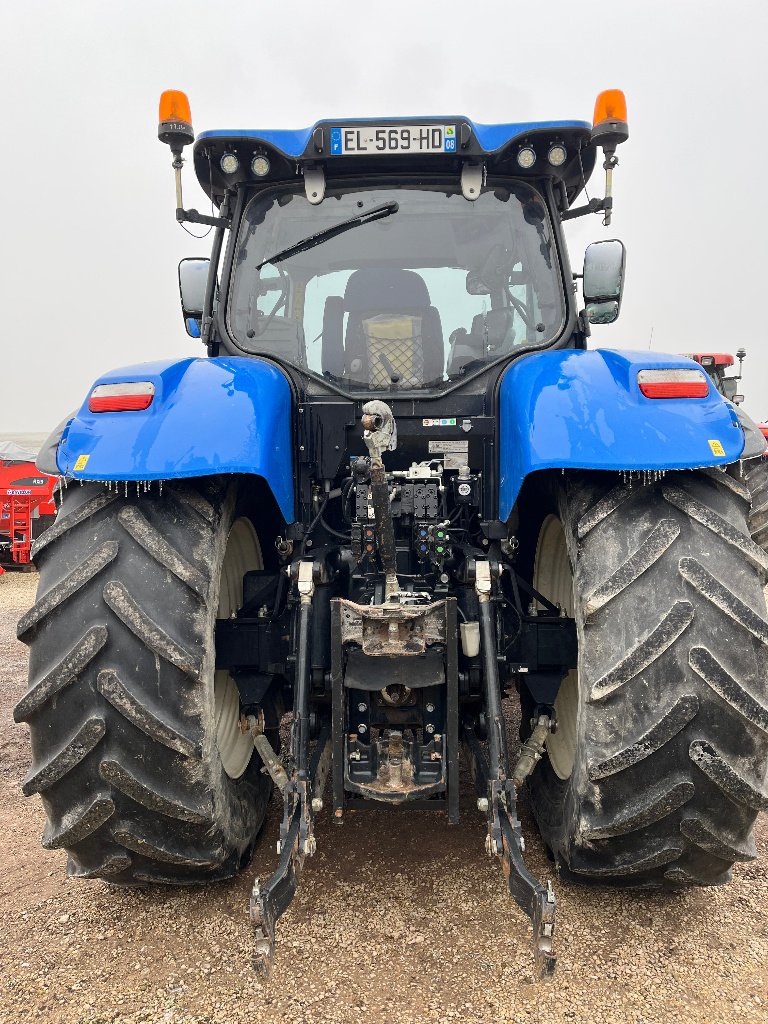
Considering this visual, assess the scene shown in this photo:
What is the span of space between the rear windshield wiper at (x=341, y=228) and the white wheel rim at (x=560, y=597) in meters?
1.40

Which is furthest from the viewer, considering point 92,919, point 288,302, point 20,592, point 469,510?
point 20,592

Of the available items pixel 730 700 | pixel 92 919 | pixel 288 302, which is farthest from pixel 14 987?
pixel 288 302

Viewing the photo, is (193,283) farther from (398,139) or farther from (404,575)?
(404,575)

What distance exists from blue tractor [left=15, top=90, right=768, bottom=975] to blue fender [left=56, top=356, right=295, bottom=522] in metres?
0.01

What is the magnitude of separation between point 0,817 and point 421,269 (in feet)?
9.73

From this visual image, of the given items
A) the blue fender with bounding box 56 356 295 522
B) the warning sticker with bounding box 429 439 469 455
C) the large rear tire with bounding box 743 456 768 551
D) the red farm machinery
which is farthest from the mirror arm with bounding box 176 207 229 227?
the red farm machinery

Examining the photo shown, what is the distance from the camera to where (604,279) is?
3.35 m

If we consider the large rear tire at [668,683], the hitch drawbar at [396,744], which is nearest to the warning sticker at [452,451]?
the hitch drawbar at [396,744]

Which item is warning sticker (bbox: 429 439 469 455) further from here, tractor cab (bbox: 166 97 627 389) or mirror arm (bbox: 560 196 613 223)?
mirror arm (bbox: 560 196 613 223)

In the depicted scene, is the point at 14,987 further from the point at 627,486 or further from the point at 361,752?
the point at 627,486

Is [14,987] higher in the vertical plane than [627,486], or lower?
lower

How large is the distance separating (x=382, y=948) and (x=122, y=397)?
187cm

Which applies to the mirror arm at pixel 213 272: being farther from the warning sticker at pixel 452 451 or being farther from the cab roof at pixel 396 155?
the warning sticker at pixel 452 451

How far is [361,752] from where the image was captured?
235 cm
